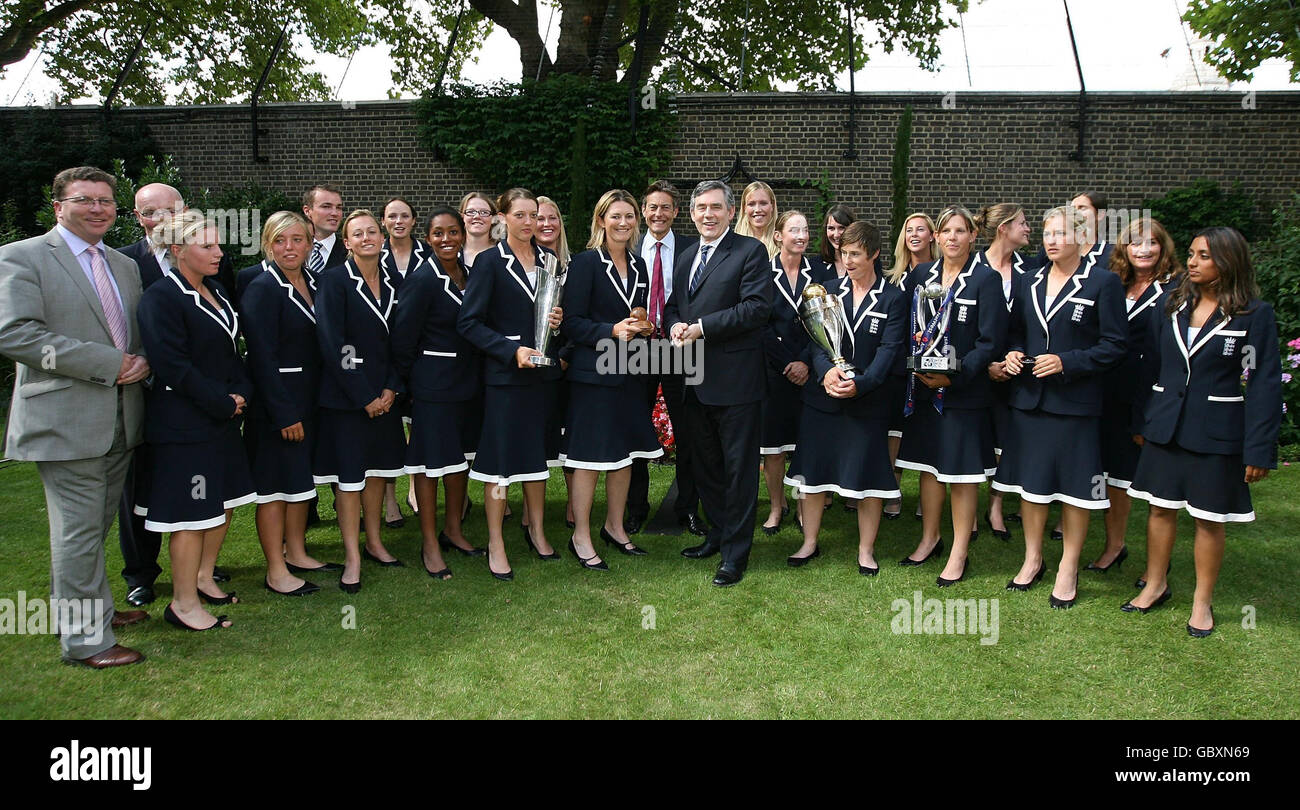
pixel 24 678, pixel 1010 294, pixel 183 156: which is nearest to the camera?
pixel 24 678

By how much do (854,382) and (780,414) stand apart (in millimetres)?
1215

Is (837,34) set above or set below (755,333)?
above

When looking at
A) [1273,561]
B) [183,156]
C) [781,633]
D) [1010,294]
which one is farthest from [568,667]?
[183,156]

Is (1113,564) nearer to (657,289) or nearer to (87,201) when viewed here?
(657,289)

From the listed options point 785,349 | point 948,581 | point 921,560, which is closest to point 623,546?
point 785,349

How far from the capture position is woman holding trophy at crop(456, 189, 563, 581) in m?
5.63

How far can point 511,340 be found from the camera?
563cm

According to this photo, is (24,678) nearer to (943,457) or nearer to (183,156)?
(943,457)

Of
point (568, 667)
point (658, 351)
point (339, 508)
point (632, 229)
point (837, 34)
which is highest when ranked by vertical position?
point (837, 34)

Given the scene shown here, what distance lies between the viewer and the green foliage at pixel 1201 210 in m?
15.3

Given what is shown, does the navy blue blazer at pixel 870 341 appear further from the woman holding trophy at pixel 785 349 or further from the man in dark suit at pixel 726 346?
the man in dark suit at pixel 726 346

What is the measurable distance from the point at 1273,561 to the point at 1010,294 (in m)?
2.79

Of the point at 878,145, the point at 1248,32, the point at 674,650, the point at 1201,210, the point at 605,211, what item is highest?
the point at 1248,32

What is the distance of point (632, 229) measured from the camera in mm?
5945
